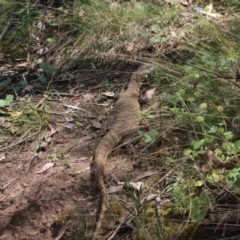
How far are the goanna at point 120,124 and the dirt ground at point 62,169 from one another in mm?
64

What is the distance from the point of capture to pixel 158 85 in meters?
3.87

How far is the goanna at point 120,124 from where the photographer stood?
310 centimetres

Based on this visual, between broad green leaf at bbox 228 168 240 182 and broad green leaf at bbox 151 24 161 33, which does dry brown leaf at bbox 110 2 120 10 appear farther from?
broad green leaf at bbox 228 168 240 182

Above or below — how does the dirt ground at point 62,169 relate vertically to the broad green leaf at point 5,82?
above

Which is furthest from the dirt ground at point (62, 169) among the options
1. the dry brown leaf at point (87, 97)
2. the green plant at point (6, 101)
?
the green plant at point (6, 101)

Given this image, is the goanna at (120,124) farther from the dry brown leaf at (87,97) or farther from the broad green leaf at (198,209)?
the broad green leaf at (198,209)

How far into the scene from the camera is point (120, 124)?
3.62 meters

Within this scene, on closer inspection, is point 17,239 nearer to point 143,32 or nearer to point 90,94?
point 90,94

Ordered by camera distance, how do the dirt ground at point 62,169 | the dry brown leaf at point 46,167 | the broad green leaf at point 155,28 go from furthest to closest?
the broad green leaf at point 155,28, the dry brown leaf at point 46,167, the dirt ground at point 62,169

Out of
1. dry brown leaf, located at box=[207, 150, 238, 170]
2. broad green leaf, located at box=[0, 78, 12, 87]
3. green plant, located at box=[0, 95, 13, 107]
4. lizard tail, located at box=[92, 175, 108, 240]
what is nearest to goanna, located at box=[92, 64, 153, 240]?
lizard tail, located at box=[92, 175, 108, 240]

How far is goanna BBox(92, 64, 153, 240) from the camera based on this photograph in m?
3.10

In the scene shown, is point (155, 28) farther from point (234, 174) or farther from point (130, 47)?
point (234, 174)

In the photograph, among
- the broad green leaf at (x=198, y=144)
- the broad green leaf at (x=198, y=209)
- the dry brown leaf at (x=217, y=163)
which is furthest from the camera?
the broad green leaf at (x=198, y=144)

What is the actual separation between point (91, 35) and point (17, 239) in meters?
2.29
